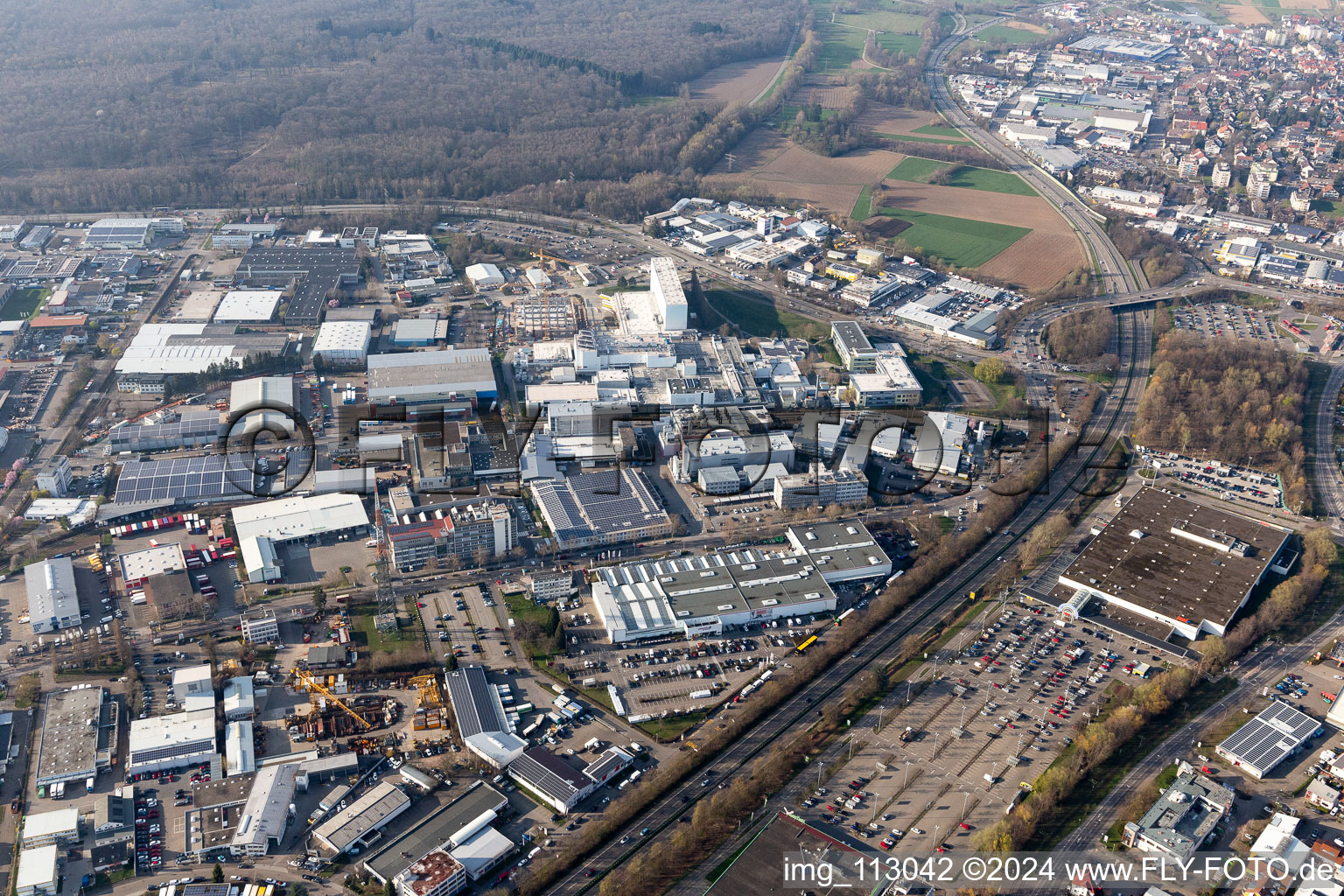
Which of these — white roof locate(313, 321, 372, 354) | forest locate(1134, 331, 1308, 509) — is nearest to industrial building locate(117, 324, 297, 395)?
white roof locate(313, 321, 372, 354)

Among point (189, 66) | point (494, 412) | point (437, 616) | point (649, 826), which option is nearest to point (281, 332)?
Result: point (494, 412)

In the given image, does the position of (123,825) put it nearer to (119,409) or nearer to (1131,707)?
(119,409)

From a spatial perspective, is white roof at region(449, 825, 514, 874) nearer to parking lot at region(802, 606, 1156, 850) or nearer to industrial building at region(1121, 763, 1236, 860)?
parking lot at region(802, 606, 1156, 850)

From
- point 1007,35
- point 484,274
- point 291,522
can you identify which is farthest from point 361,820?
point 1007,35

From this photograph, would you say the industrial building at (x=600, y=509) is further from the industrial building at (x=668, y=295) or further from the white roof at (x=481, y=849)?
the industrial building at (x=668, y=295)

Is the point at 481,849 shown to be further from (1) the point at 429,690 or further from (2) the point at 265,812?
(1) the point at 429,690

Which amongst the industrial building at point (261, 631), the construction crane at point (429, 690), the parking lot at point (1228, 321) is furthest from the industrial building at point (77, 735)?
the parking lot at point (1228, 321)
